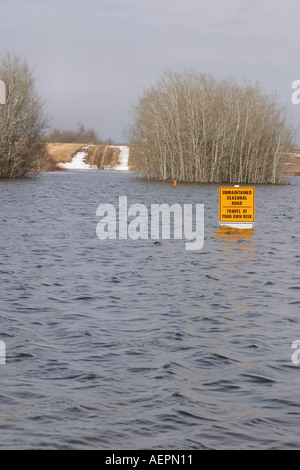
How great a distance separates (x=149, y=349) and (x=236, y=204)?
1373 cm

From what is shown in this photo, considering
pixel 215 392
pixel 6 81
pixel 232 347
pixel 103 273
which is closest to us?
pixel 215 392

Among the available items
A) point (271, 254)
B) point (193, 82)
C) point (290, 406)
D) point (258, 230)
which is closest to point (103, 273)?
point (271, 254)

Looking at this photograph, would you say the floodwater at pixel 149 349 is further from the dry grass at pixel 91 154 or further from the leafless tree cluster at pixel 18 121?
the dry grass at pixel 91 154

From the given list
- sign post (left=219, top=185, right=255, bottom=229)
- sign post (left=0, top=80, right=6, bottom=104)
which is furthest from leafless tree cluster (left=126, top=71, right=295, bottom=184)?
sign post (left=219, top=185, right=255, bottom=229)

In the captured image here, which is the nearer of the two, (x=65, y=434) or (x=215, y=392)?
(x=65, y=434)

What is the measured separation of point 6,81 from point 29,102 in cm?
307

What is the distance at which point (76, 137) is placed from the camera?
189 metres

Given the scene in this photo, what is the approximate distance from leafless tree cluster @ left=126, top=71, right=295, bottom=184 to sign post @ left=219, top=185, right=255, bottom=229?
4305 cm

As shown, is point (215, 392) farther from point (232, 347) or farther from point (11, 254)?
point (11, 254)

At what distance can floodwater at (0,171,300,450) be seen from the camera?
596 centimetres

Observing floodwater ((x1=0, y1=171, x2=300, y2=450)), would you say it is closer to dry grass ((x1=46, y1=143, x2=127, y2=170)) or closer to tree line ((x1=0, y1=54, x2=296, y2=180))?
tree line ((x1=0, y1=54, x2=296, y2=180))

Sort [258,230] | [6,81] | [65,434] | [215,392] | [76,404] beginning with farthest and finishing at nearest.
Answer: [6,81] < [258,230] < [215,392] < [76,404] < [65,434]

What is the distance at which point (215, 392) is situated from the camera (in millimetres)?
6895

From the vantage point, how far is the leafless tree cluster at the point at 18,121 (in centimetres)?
6650
